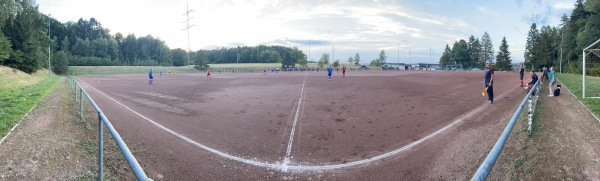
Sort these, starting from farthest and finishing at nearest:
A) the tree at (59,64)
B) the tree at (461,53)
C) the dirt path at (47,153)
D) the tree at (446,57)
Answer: the tree at (446,57)
the tree at (461,53)
the tree at (59,64)
the dirt path at (47,153)

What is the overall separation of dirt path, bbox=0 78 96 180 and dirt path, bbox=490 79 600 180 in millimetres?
7135

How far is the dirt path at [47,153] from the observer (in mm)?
5441

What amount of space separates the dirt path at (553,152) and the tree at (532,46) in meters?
101

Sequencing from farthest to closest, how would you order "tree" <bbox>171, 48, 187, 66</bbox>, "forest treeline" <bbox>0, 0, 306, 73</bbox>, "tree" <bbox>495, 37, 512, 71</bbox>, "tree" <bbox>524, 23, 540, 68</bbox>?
"tree" <bbox>171, 48, 187, 66</bbox> → "tree" <bbox>495, 37, 512, 71</bbox> → "tree" <bbox>524, 23, 540, 68</bbox> → "forest treeline" <bbox>0, 0, 306, 73</bbox>

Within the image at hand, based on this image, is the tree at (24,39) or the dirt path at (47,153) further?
the tree at (24,39)

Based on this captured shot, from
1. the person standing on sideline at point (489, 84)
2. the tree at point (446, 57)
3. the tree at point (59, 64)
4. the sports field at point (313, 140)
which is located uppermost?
the tree at point (446, 57)

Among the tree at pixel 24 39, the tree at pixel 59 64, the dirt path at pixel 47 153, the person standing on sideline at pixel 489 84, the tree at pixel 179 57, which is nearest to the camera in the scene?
the dirt path at pixel 47 153

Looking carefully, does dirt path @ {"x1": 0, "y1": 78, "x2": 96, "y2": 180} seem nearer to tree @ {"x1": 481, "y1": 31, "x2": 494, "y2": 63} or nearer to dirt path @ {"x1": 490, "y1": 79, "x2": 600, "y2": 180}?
dirt path @ {"x1": 490, "y1": 79, "x2": 600, "y2": 180}

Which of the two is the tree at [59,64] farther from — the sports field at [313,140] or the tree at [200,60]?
the sports field at [313,140]

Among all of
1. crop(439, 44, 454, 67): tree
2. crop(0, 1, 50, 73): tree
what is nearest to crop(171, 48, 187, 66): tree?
crop(0, 1, 50, 73): tree

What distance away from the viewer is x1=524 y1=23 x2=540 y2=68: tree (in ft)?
301

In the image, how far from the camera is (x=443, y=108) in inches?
498

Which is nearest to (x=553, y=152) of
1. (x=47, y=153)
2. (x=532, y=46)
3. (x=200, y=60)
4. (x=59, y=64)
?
(x=47, y=153)

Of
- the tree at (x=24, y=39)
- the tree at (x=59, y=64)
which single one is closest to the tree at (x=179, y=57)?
the tree at (x=59, y=64)
